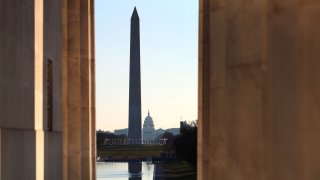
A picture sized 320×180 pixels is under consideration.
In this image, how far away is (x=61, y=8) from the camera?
72.0 ft

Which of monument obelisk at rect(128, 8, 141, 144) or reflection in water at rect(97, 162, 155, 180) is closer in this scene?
reflection in water at rect(97, 162, 155, 180)

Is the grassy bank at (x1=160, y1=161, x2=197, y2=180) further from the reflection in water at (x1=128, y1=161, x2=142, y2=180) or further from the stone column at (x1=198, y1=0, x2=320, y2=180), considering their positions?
the stone column at (x1=198, y1=0, x2=320, y2=180)

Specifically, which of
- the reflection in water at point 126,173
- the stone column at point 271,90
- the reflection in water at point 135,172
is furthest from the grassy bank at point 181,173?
the stone column at point 271,90

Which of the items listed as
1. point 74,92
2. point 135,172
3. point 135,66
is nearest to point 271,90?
point 74,92

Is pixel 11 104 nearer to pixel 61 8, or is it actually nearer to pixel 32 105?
pixel 32 105

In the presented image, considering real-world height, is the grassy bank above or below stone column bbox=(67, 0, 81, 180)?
below

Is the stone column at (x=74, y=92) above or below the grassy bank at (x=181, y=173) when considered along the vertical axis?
above

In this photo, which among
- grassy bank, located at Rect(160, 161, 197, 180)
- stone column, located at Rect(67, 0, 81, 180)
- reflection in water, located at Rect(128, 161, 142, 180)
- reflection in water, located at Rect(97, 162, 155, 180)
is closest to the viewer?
stone column, located at Rect(67, 0, 81, 180)

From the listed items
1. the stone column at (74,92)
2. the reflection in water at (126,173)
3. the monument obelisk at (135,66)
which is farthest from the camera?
the monument obelisk at (135,66)

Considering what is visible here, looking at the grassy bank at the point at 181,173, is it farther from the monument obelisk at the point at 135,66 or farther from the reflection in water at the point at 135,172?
the monument obelisk at the point at 135,66

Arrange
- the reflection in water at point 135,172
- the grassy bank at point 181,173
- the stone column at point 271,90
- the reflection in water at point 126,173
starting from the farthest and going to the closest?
the reflection in water at point 135,172
the reflection in water at point 126,173
the grassy bank at point 181,173
the stone column at point 271,90

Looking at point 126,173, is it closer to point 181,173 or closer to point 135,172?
point 135,172

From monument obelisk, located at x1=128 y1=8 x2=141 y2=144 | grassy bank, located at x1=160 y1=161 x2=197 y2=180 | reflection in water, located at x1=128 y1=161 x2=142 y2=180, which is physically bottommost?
reflection in water, located at x1=128 y1=161 x2=142 y2=180

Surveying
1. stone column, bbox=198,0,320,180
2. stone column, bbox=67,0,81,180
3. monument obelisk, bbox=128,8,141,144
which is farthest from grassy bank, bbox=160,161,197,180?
stone column, bbox=198,0,320,180
